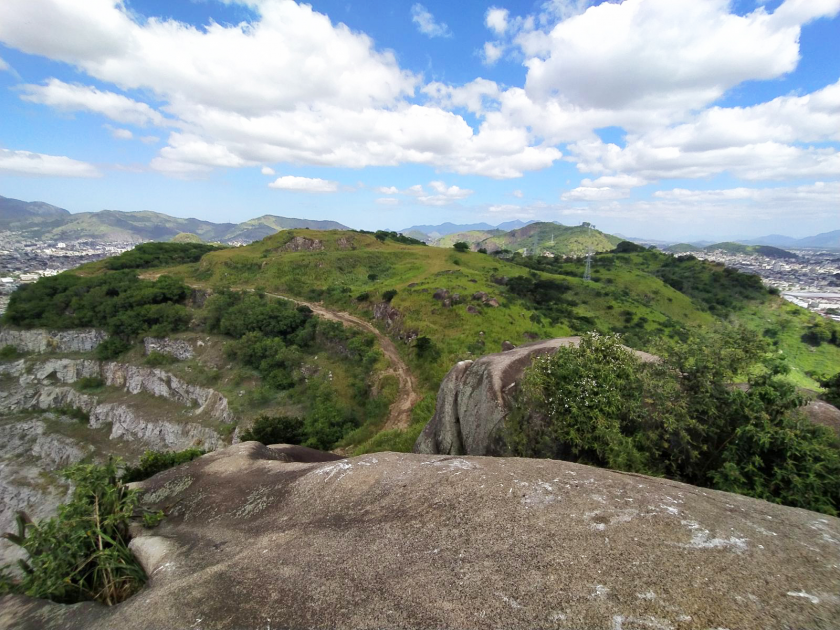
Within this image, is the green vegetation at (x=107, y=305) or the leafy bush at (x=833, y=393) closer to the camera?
the leafy bush at (x=833, y=393)

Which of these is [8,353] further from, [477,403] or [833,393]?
[833,393]

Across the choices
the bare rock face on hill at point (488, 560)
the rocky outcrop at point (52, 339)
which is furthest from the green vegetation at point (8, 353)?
the bare rock face on hill at point (488, 560)

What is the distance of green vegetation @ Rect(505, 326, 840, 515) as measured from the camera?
10.3 m

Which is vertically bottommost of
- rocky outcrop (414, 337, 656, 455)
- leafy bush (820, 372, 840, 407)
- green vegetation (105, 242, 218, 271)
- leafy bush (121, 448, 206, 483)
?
leafy bush (121, 448, 206, 483)

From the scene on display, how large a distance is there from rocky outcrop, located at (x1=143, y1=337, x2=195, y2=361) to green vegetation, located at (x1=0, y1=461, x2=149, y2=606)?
48.7m

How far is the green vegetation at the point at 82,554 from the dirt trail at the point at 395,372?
26043mm

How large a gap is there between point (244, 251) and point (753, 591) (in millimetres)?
98014

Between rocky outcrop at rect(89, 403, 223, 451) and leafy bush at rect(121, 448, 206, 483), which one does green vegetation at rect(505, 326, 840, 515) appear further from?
rocky outcrop at rect(89, 403, 223, 451)

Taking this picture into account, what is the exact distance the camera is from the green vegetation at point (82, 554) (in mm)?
8258

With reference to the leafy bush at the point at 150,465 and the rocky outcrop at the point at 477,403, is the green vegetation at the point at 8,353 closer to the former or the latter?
the leafy bush at the point at 150,465

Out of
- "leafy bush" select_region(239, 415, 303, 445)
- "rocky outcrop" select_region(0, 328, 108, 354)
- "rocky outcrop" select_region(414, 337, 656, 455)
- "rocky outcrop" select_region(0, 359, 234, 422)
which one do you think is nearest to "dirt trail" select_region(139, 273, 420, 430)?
"leafy bush" select_region(239, 415, 303, 445)

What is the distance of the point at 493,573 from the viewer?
6.83 metres

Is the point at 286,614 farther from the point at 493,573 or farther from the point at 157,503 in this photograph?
the point at 157,503

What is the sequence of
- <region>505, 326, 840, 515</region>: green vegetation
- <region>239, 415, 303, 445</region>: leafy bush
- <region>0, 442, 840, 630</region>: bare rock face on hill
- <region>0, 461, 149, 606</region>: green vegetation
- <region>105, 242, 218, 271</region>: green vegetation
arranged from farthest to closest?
Result: <region>105, 242, 218, 271</region>: green vegetation
<region>239, 415, 303, 445</region>: leafy bush
<region>505, 326, 840, 515</region>: green vegetation
<region>0, 461, 149, 606</region>: green vegetation
<region>0, 442, 840, 630</region>: bare rock face on hill
